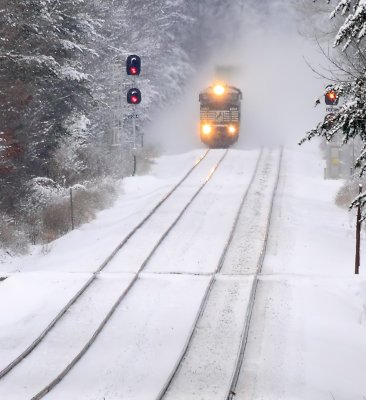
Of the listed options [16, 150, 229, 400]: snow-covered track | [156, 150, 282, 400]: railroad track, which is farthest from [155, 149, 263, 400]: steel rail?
[16, 150, 229, 400]: snow-covered track

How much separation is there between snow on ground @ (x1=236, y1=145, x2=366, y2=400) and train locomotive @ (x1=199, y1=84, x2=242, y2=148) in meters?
12.7

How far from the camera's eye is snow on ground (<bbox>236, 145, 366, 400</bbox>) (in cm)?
936

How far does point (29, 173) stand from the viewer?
21.4 meters

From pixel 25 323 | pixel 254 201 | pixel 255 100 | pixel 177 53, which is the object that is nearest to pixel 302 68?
pixel 255 100

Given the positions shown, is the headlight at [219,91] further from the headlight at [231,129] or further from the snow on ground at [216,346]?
the snow on ground at [216,346]

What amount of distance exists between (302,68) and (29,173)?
A: 58239mm

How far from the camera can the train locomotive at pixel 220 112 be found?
31.3 metres

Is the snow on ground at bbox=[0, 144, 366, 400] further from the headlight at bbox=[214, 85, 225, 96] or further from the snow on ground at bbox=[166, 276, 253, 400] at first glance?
the headlight at bbox=[214, 85, 225, 96]

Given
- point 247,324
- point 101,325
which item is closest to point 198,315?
point 247,324

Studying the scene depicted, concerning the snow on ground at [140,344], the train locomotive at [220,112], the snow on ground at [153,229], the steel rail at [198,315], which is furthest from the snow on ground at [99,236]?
the train locomotive at [220,112]

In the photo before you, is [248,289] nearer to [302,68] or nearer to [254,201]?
[254,201]

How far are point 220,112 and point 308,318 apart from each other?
68.7ft

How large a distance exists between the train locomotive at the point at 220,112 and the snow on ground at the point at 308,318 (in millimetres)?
12708

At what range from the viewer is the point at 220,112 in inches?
1246
